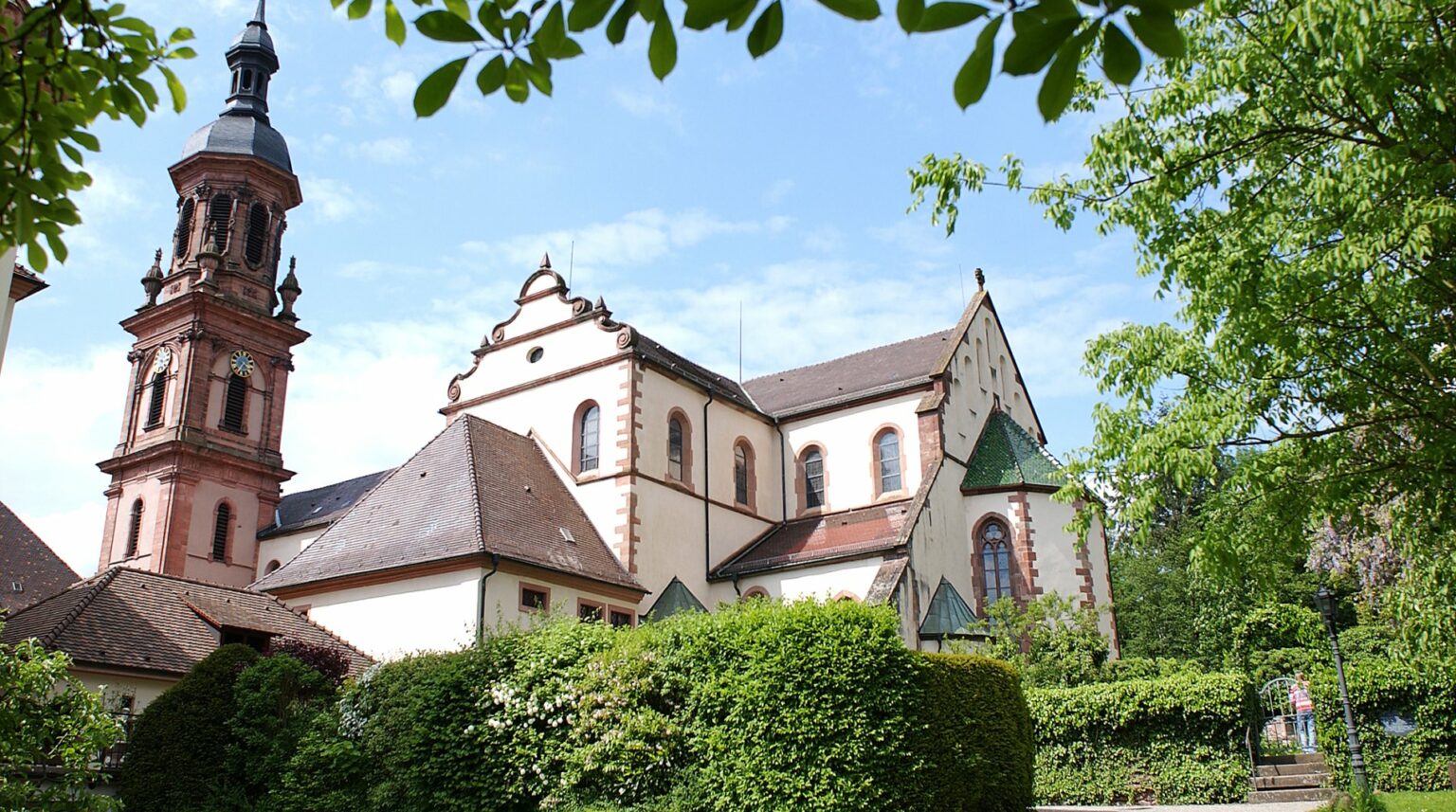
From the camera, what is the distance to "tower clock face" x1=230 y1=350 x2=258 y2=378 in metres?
44.1

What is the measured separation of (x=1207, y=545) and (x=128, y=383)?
43.3 metres

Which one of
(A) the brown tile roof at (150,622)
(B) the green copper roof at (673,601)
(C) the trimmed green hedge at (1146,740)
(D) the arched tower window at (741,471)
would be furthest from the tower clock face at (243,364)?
(C) the trimmed green hedge at (1146,740)

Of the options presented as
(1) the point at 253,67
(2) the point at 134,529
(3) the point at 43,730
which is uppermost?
(1) the point at 253,67

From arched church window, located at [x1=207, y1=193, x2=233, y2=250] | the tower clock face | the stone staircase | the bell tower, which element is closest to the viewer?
the stone staircase

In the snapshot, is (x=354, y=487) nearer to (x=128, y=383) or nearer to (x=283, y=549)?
(x=283, y=549)

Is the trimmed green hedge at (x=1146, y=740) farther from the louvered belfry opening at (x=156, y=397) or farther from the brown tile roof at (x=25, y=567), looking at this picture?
the louvered belfry opening at (x=156, y=397)

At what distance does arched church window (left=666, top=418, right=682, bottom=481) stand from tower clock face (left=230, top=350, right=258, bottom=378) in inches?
874

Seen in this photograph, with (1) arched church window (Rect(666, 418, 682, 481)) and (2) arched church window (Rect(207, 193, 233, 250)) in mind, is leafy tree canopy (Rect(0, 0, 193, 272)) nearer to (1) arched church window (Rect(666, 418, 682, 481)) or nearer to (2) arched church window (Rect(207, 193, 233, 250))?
(1) arched church window (Rect(666, 418, 682, 481))

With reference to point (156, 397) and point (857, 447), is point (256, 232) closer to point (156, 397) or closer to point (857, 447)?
point (156, 397)

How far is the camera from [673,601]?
28.0 m

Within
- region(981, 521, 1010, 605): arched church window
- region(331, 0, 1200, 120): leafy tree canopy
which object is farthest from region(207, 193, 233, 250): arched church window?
region(331, 0, 1200, 120): leafy tree canopy

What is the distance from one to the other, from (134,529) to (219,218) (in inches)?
497

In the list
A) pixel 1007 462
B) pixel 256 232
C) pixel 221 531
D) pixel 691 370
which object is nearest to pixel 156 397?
pixel 221 531

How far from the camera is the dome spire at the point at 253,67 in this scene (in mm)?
48500
